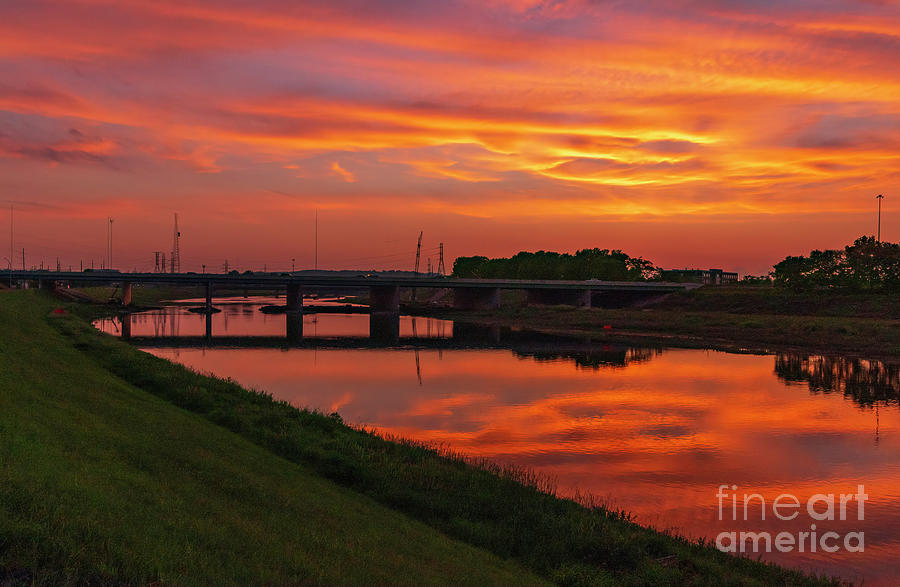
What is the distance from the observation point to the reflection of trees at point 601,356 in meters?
61.8

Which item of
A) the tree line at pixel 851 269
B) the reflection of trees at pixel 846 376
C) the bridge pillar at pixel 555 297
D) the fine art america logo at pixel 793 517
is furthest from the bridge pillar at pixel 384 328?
the tree line at pixel 851 269

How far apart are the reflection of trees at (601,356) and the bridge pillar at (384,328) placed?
2303 cm

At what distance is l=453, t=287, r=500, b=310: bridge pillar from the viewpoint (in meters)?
149

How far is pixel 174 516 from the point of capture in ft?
38.8

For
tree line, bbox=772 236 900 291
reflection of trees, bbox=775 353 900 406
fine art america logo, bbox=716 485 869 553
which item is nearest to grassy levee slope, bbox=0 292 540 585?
fine art america logo, bbox=716 485 869 553

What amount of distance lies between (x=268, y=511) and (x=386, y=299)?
447 feet

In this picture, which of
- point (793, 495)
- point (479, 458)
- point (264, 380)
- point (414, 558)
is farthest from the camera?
point (264, 380)

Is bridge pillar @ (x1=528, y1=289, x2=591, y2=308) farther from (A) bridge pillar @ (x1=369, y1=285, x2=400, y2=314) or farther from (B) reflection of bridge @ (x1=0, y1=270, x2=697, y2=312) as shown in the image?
(A) bridge pillar @ (x1=369, y1=285, x2=400, y2=314)

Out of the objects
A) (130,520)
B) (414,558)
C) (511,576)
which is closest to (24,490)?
(130,520)

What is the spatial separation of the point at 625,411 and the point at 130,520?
105 ft

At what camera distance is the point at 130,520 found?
1091 centimetres

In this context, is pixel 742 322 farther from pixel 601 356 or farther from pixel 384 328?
pixel 384 328

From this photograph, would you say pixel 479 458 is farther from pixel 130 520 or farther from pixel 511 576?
pixel 130 520

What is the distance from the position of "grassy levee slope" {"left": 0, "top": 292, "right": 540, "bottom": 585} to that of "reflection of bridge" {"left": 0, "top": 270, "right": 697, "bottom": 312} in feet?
344
